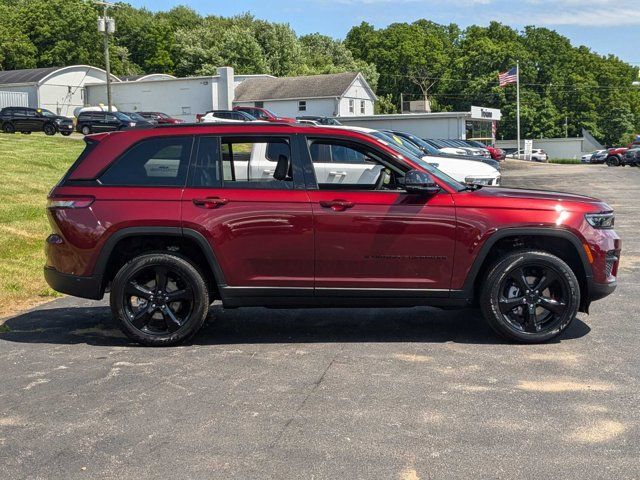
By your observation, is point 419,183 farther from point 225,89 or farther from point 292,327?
point 225,89

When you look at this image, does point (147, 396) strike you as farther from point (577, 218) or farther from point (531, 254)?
point (577, 218)

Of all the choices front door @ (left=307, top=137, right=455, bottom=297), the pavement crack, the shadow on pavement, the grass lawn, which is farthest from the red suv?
the grass lawn

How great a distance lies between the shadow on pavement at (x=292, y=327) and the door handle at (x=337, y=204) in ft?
3.92

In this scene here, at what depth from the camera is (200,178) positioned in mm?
6398

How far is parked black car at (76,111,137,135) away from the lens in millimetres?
40875

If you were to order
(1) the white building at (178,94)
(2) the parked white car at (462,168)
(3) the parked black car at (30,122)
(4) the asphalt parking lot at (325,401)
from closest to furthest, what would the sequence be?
(4) the asphalt parking lot at (325,401)
(2) the parked white car at (462,168)
(3) the parked black car at (30,122)
(1) the white building at (178,94)

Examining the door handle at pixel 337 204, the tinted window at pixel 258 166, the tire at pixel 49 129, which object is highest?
the tire at pixel 49 129

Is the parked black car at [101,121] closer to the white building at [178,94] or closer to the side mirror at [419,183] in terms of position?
the white building at [178,94]

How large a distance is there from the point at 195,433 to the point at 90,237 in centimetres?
255

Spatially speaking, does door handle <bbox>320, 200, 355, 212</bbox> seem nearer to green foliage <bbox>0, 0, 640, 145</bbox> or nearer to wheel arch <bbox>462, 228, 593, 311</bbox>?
wheel arch <bbox>462, 228, 593, 311</bbox>

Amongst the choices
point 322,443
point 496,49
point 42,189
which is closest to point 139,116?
point 42,189

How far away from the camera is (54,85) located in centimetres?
5825

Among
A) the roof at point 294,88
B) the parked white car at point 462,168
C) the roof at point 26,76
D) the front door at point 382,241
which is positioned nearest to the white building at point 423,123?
the roof at point 294,88

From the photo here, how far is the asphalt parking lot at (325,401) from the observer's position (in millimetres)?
4004
